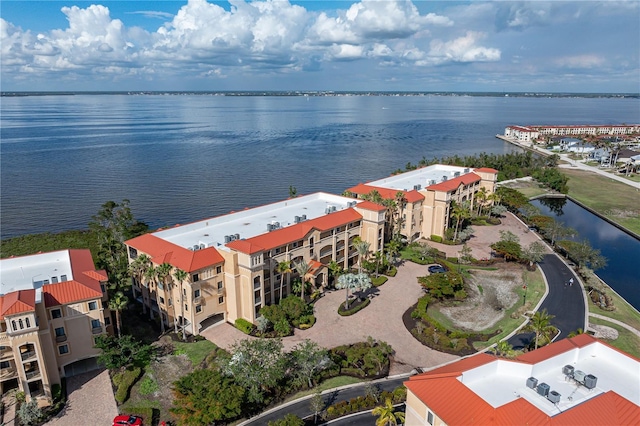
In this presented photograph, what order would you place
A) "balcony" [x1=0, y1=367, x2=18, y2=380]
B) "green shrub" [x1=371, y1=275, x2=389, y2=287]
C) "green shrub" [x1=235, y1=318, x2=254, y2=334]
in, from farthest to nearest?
"green shrub" [x1=371, y1=275, x2=389, y2=287] → "green shrub" [x1=235, y1=318, x2=254, y2=334] → "balcony" [x1=0, y1=367, x2=18, y2=380]

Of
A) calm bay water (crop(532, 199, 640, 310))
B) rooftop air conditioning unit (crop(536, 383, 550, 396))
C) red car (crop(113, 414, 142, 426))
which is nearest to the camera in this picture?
rooftop air conditioning unit (crop(536, 383, 550, 396))

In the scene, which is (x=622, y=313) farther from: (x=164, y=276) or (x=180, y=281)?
(x=164, y=276)

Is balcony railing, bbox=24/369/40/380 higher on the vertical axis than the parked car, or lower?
higher

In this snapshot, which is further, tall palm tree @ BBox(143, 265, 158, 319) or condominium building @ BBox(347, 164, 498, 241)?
condominium building @ BBox(347, 164, 498, 241)

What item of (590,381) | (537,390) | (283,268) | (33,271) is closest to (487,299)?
(283,268)

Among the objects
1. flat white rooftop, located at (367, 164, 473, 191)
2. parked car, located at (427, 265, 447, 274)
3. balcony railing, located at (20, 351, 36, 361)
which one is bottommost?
parked car, located at (427, 265, 447, 274)

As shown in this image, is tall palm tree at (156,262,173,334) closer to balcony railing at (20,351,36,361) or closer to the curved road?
Answer: balcony railing at (20,351,36,361)

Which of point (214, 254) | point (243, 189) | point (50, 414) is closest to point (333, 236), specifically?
point (214, 254)

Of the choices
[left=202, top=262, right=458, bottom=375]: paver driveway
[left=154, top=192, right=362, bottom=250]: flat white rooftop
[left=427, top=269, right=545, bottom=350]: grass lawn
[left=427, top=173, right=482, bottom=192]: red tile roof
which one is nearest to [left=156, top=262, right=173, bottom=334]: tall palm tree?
[left=154, top=192, right=362, bottom=250]: flat white rooftop
